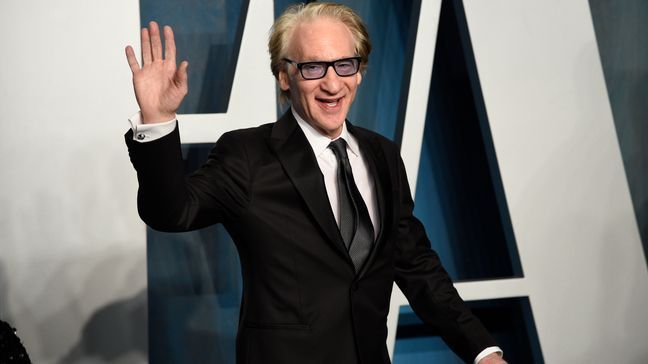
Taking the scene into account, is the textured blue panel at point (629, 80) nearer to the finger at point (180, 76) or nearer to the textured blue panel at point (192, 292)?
the textured blue panel at point (192, 292)

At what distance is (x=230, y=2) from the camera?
2.63 meters

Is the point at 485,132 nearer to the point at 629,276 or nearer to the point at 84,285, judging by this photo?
the point at 629,276

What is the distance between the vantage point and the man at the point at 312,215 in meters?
1.51

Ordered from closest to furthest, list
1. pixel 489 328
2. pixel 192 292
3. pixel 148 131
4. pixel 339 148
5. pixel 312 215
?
pixel 148 131, pixel 312 215, pixel 339 148, pixel 192 292, pixel 489 328

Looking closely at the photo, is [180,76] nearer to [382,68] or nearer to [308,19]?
[308,19]

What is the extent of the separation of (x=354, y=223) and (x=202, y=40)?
1.24 meters

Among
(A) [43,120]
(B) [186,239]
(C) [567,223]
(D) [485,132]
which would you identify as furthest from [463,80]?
(A) [43,120]

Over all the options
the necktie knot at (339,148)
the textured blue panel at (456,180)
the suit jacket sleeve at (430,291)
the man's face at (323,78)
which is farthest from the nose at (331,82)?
the textured blue panel at (456,180)

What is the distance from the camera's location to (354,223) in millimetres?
1563

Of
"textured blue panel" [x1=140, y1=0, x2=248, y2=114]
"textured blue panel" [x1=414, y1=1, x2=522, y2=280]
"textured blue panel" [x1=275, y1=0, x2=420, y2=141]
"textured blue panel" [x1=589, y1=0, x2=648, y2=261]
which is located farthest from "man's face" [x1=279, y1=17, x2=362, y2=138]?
"textured blue panel" [x1=589, y1=0, x2=648, y2=261]

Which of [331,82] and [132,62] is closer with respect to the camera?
[132,62]

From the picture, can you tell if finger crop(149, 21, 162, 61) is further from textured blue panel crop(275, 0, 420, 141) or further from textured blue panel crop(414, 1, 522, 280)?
textured blue panel crop(414, 1, 522, 280)

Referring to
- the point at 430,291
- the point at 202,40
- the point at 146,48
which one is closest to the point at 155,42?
the point at 146,48

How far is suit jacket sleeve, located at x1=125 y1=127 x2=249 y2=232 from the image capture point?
1314mm
